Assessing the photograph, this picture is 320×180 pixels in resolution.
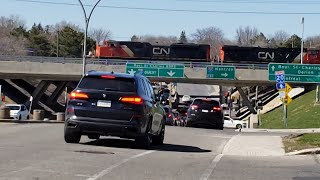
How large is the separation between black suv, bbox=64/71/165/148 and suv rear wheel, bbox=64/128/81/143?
146 millimetres

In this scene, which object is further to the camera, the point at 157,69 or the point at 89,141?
the point at 157,69

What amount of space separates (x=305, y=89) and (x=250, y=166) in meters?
53.3

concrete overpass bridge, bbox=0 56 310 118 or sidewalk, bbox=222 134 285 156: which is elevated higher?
concrete overpass bridge, bbox=0 56 310 118

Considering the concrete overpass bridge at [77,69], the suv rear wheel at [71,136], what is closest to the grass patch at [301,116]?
the concrete overpass bridge at [77,69]

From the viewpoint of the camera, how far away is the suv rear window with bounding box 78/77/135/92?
14617 mm

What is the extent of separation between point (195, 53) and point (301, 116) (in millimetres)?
29046

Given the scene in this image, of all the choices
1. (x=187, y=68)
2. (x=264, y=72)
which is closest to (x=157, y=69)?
(x=187, y=68)

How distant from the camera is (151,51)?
71.1m

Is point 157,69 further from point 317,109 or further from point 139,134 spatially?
point 139,134

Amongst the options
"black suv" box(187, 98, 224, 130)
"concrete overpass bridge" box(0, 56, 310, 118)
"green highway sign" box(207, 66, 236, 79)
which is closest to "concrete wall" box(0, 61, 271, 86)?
"concrete overpass bridge" box(0, 56, 310, 118)

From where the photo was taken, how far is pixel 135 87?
14617mm

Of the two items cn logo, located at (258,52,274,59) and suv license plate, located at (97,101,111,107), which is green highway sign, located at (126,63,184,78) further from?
suv license plate, located at (97,101,111,107)

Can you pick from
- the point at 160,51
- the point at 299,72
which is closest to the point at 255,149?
the point at 299,72

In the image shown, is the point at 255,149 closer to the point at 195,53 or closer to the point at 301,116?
the point at 301,116
